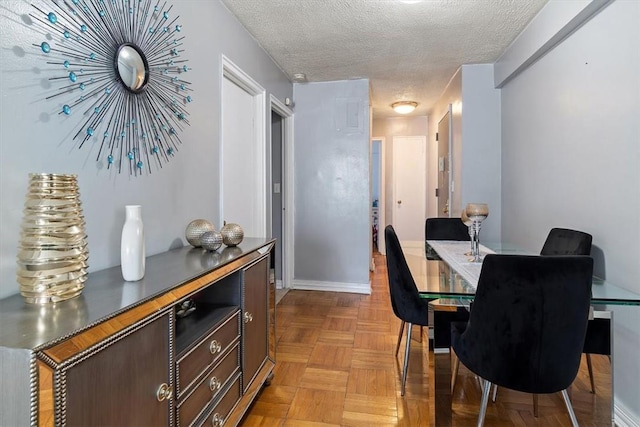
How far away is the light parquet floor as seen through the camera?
1684mm

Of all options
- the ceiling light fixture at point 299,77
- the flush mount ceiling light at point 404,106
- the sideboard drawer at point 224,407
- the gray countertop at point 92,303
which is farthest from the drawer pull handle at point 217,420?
the flush mount ceiling light at point 404,106

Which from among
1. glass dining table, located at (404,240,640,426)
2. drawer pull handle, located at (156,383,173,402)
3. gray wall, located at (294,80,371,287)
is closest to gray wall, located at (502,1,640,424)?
glass dining table, located at (404,240,640,426)

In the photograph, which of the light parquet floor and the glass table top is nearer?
the glass table top

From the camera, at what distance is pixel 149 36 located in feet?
5.11

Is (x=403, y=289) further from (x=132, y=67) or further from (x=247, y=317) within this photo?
(x=132, y=67)

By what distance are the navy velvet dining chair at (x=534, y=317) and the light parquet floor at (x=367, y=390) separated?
1.42ft

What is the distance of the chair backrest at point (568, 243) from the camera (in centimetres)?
181

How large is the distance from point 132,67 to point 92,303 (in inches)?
39.7

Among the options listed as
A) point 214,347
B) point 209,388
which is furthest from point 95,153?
point 209,388

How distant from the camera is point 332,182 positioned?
3.89 meters

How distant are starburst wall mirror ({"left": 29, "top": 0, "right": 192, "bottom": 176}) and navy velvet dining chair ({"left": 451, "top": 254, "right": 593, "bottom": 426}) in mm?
1489

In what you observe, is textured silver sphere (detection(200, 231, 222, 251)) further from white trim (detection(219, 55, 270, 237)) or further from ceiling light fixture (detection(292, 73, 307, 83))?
ceiling light fixture (detection(292, 73, 307, 83))

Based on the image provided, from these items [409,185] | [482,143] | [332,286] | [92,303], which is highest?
[482,143]

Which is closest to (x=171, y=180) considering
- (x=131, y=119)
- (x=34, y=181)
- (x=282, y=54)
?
(x=131, y=119)
